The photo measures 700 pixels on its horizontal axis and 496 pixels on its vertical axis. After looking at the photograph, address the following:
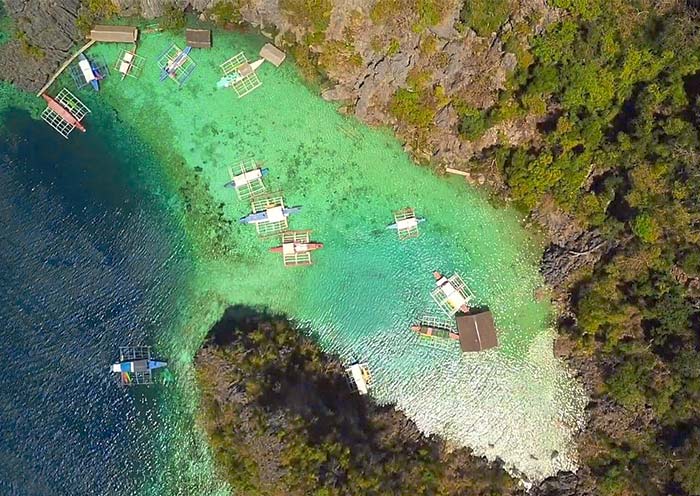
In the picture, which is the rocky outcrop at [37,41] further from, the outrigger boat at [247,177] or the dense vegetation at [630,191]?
the dense vegetation at [630,191]

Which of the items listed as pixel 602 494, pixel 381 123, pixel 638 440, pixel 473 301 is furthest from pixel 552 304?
pixel 381 123

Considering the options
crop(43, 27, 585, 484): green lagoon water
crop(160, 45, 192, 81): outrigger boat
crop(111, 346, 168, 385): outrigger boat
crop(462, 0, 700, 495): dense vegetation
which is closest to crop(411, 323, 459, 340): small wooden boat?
crop(43, 27, 585, 484): green lagoon water

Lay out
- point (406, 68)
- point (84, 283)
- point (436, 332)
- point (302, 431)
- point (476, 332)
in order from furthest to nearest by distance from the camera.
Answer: point (84, 283), point (436, 332), point (476, 332), point (406, 68), point (302, 431)

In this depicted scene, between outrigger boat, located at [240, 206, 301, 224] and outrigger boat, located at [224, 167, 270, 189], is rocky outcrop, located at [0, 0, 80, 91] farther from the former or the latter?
outrigger boat, located at [240, 206, 301, 224]

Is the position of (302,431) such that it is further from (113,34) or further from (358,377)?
(113,34)

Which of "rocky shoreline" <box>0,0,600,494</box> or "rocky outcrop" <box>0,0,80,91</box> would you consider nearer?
"rocky shoreline" <box>0,0,600,494</box>

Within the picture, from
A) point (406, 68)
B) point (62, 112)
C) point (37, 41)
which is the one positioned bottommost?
point (406, 68)

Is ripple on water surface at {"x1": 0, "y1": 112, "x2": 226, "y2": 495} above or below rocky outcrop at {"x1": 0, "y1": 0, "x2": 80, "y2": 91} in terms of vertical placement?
below

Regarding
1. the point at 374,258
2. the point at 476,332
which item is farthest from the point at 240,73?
the point at 476,332
